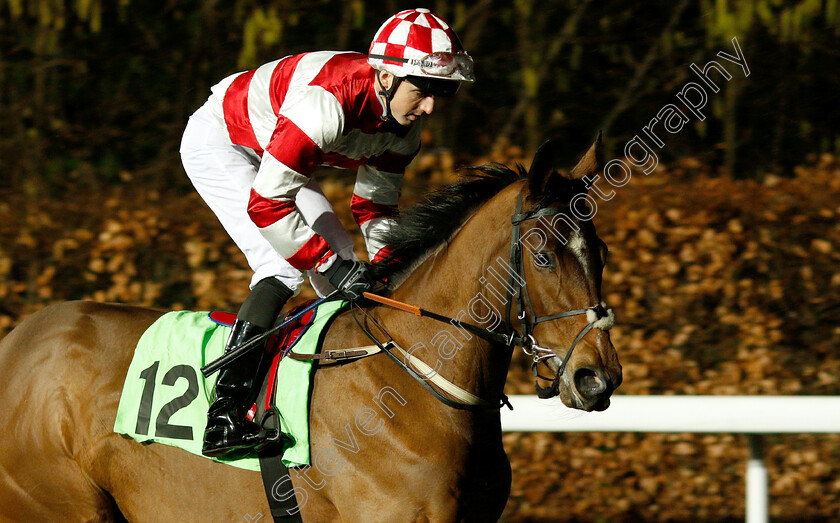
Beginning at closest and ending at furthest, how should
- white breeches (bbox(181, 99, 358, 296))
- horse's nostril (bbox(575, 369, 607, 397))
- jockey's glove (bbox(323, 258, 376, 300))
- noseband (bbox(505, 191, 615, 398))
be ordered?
horse's nostril (bbox(575, 369, 607, 397)) < noseband (bbox(505, 191, 615, 398)) < jockey's glove (bbox(323, 258, 376, 300)) < white breeches (bbox(181, 99, 358, 296))

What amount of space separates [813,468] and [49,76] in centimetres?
578

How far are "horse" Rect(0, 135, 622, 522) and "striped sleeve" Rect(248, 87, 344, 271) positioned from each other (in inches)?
12.5

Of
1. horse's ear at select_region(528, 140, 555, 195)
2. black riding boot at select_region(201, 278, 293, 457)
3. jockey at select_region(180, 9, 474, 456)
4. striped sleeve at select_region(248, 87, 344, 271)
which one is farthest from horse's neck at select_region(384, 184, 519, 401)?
black riding boot at select_region(201, 278, 293, 457)

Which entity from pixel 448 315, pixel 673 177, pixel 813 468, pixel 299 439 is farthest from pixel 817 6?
pixel 299 439

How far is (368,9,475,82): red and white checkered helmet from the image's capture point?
2.74 m

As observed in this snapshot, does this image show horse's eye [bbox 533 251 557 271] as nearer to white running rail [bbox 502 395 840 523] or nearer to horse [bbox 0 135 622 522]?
horse [bbox 0 135 622 522]

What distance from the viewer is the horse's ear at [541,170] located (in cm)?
249

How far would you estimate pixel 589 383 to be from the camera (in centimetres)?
239

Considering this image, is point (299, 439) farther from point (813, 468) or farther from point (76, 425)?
point (813, 468)

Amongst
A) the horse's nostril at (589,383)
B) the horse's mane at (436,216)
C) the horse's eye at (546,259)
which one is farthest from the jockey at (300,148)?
the horse's nostril at (589,383)

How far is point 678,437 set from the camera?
15.6ft

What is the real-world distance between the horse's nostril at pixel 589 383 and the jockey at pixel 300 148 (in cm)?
73

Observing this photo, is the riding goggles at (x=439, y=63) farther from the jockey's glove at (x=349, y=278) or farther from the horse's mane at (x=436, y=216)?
the jockey's glove at (x=349, y=278)

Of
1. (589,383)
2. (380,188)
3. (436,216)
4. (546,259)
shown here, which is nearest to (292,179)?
(436,216)
